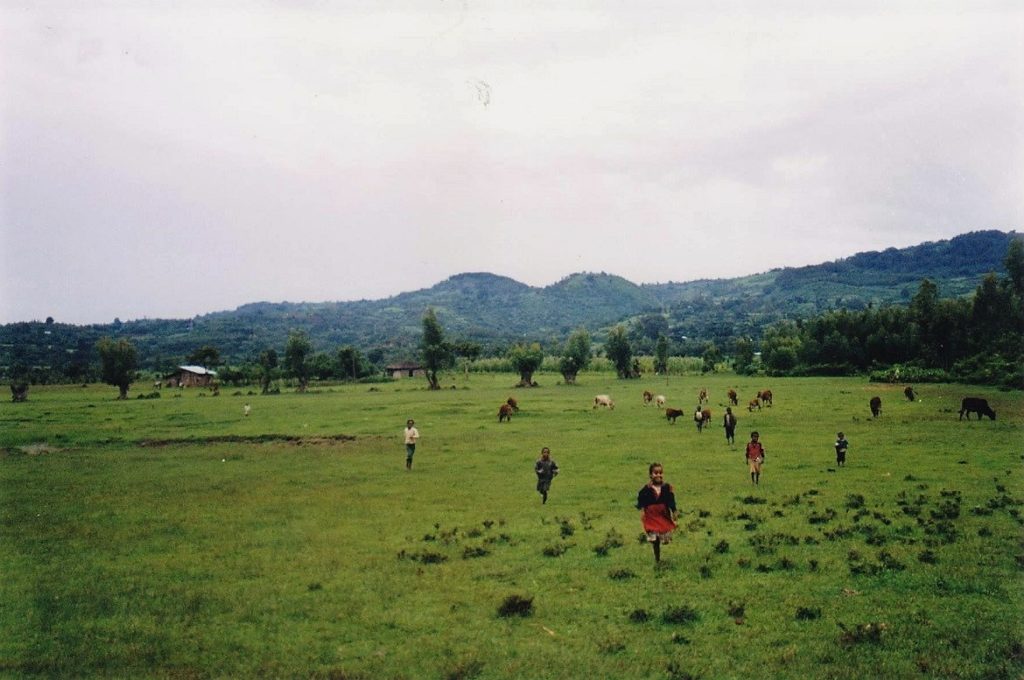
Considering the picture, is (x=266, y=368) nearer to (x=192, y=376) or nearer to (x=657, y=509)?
(x=192, y=376)

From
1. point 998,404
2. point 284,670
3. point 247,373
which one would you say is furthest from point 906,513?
point 247,373

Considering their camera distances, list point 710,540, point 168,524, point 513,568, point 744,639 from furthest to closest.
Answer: point 168,524
point 710,540
point 513,568
point 744,639

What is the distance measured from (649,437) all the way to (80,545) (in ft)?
92.6

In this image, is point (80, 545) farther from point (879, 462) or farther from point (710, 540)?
point (879, 462)

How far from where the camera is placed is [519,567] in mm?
15180

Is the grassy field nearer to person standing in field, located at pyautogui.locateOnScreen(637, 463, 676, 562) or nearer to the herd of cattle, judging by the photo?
person standing in field, located at pyautogui.locateOnScreen(637, 463, 676, 562)

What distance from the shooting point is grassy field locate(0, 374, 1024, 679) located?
1064 cm

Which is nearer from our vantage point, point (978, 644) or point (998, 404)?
point (978, 644)

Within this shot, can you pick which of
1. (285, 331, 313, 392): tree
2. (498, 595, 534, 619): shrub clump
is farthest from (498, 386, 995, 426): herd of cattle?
(285, 331, 313, 392): tree

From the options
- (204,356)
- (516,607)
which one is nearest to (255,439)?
(516,607)

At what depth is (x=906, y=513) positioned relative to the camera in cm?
1842

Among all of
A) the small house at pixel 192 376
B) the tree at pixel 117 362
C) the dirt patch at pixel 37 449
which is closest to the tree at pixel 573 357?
the tree at pixel 117 362

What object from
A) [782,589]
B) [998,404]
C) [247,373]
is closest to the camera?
[782,589]

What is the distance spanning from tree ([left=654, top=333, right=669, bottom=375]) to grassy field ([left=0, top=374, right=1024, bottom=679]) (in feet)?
308
